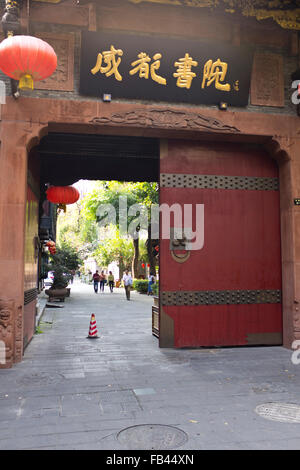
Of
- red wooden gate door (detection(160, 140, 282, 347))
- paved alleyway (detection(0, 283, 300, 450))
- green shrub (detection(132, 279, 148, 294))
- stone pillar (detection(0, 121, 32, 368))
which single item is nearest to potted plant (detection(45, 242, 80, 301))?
green shrub (detection(132, 279, 148, 294))

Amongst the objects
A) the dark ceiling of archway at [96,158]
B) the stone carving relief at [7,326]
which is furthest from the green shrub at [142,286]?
the stone carving relief at [7,326]

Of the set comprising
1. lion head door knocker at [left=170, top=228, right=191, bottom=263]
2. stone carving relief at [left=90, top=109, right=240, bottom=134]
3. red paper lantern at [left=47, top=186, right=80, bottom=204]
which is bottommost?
lion head door knocker at [left=170, top=228, right=191, bottom=263]

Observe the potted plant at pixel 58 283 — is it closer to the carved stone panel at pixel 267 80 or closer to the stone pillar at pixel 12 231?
the stone pillar at pixel 12 231

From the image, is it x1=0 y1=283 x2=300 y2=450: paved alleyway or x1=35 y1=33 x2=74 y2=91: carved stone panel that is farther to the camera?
x1=35 y1=33 x2=74 y2=91: carved stone panel

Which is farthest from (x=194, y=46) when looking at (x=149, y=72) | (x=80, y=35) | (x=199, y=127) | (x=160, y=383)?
(x=160, y=383)

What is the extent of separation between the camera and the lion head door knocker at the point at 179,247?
27.1ft

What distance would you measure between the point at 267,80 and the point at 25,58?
16.8ft

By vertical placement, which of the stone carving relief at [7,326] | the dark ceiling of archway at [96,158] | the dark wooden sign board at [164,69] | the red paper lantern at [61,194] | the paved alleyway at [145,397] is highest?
the dark wooden sign board at [164,69]

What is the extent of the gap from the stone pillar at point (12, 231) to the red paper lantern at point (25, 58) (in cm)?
156

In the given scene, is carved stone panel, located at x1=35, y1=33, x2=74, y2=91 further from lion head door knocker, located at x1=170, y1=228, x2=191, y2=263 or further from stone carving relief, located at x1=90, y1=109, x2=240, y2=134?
lion head door knocker, located at x1=170, y1=228, x2=191, y2=263

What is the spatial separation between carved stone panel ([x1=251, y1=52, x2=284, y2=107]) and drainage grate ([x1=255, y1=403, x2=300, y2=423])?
236 inches

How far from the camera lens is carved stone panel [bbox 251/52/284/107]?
8.34 m

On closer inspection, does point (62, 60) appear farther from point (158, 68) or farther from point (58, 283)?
point (58, 283)

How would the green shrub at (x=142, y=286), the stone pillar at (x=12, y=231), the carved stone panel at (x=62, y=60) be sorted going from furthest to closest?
the green shrub at (x=142, y=286)
the carved stone panel at (x=62, y=60)
the stone pillar at (x=12, y=231)
